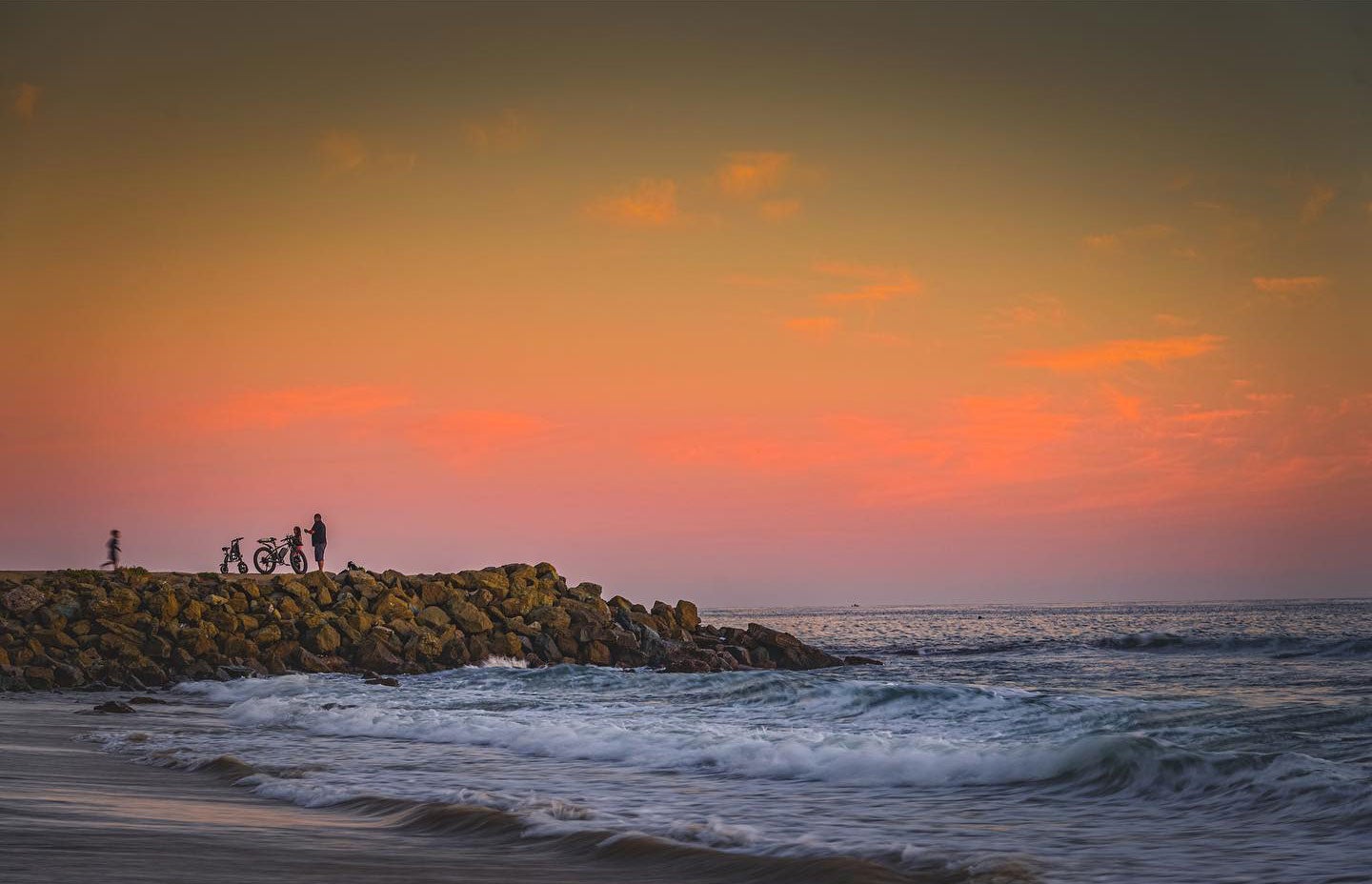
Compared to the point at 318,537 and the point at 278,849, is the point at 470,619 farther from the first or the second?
the point at 278,849

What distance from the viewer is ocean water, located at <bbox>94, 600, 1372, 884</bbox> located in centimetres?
814

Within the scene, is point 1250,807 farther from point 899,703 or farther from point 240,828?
point 899,703

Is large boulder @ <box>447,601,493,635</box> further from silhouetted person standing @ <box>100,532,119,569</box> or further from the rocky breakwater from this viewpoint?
silhouetted person standing @ <box>100,532,119,569</box>

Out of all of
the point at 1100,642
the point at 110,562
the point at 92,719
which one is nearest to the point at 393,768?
the point at 92,719

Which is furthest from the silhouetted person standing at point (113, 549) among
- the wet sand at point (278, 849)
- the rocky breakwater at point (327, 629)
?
the wet sand at point (278, 849)

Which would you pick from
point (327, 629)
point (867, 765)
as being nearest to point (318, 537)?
point (327, 629)

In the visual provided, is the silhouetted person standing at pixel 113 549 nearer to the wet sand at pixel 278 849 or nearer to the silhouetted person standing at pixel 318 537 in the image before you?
the silhouetted person standing at pixel 318 537

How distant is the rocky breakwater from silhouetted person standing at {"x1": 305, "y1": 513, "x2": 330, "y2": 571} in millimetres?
2772

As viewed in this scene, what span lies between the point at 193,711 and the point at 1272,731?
54.9 feet

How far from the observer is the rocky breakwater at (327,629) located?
1118 inches

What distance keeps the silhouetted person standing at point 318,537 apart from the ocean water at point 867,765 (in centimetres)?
1204

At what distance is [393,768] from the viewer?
41.1 ft

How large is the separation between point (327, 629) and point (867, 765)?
2125 cm

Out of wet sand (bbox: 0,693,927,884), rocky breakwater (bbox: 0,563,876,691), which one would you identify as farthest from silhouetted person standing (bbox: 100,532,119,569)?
wet sand (bbox: 0,693,927,884)
